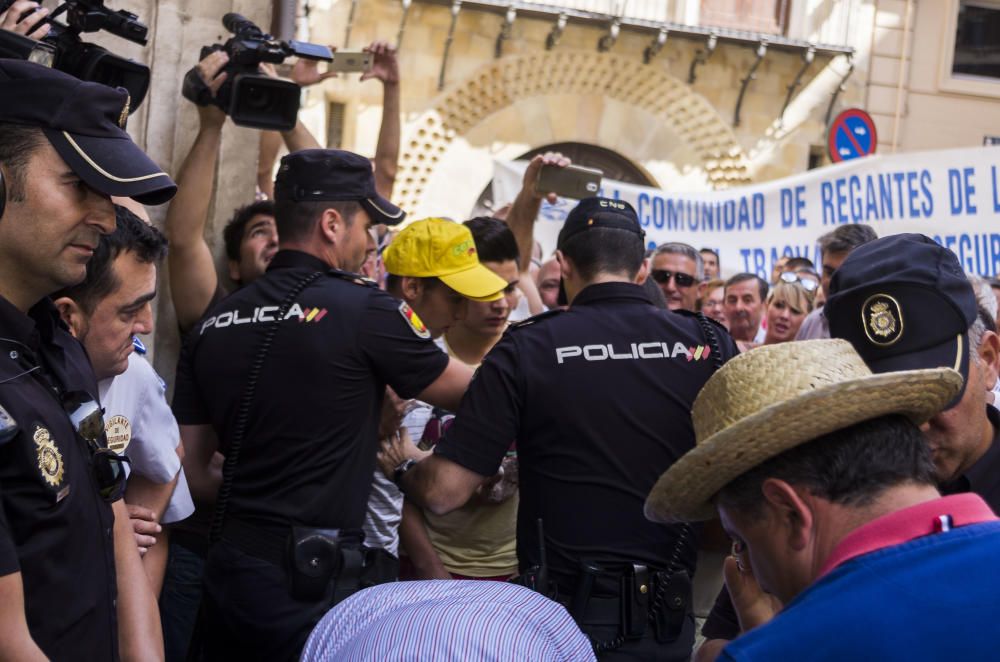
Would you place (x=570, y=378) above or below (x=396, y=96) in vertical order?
below

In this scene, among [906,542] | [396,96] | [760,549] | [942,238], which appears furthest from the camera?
[942,238]

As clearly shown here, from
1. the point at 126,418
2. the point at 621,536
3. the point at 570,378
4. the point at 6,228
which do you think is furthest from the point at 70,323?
the point at 621,536

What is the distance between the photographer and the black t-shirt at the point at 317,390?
3.57 m

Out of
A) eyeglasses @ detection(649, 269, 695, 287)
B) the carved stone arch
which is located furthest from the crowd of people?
Answer: the carved stone arch

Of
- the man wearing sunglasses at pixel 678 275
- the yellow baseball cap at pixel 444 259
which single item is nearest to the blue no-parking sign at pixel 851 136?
the man wearing sunglasses at pixel 678 275

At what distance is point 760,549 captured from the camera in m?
1.98

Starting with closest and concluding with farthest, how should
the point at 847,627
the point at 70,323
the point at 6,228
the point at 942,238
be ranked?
the point at 847,627, the point at 6,228, the point at 70,323, the point at 942,238

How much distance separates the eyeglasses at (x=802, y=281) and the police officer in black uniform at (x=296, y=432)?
12.8 ft

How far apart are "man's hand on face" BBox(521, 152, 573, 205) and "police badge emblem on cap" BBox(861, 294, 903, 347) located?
294 centimetres

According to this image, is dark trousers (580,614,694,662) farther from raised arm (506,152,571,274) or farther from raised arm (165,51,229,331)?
raised arm (506,152,571,274)

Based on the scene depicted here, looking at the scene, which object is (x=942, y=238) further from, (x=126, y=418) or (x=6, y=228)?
(x=6, y=228)

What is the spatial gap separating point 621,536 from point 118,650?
1.50 metres

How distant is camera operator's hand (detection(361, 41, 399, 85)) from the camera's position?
557 centimetres

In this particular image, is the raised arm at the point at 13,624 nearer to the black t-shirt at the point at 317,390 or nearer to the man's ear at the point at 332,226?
the black t-shirt at the point at 317,390
